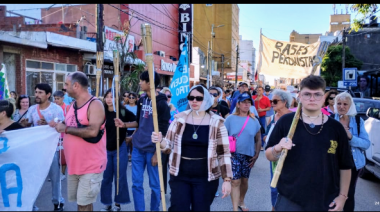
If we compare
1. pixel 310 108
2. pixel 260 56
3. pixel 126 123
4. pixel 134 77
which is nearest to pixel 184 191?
pixel 310 108

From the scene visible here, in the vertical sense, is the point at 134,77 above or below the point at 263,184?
above

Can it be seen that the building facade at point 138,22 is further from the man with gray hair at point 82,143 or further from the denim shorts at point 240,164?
the man with gray hair at point 82,143

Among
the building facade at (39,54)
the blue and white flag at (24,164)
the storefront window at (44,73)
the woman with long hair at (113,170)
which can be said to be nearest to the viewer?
the blue and white flag at (24,164)

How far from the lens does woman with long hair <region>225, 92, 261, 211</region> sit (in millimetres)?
4840

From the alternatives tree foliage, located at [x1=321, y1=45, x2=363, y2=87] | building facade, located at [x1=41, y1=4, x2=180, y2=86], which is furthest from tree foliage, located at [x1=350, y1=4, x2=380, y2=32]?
tree foliage, located at [x1=321, y1=45, x2=363, y2=87]

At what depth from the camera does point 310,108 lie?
2914 mm

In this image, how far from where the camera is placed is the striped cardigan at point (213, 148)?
3533mm

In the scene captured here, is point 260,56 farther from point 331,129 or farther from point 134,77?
point 134,77

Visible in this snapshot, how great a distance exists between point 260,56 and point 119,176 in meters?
5.30

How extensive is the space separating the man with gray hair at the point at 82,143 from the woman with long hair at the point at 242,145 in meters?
1.96

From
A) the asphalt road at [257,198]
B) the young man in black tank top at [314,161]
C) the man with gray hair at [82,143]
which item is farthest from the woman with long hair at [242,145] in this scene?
the man with gray hair at [82,143]

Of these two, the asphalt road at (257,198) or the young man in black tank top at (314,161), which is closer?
the young man in black tank top at (314,161)

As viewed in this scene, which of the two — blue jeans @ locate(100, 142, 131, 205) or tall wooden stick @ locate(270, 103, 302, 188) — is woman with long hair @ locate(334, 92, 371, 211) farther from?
blue jeans @ locate(100, 142, 131, 205)

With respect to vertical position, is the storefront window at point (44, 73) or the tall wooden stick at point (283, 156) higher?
the storefront window at point (44, 73)
